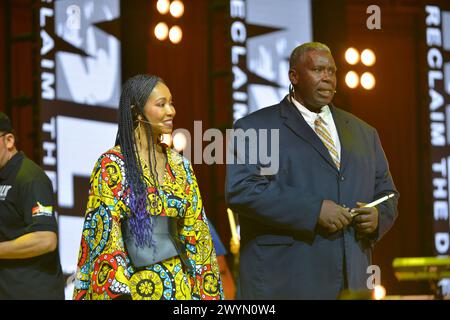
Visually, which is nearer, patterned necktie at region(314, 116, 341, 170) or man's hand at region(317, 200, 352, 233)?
man's hand at region(317, 200, 352, 233)

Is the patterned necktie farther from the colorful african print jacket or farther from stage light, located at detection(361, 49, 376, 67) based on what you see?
Answer: stage light, located at detection(361, 49, 376, 67)

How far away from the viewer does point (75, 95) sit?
267 inches

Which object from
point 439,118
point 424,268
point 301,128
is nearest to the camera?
point 301,128

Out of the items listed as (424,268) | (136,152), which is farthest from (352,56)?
(136,152)

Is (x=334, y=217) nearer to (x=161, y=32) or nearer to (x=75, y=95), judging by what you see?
(x=75, y=95)

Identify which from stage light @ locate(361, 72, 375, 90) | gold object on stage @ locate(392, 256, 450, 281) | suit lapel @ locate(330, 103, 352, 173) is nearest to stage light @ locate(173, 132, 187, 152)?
stage light @ locate(361, 72, 375, 90)

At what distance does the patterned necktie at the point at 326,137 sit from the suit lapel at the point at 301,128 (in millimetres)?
48

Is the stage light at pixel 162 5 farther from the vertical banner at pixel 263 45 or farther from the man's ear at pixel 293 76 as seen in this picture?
the man's ear at pixel 293 76

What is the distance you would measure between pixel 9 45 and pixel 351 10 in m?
3.87

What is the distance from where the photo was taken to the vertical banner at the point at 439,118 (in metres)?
8.22

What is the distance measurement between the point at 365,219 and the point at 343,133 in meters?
0.45

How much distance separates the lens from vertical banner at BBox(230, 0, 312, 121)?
735cm

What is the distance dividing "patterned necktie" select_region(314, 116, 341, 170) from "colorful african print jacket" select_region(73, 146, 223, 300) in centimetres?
62

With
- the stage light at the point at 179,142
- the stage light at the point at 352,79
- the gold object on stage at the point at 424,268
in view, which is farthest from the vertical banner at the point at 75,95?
the gold object on stage at the point at 424,268
